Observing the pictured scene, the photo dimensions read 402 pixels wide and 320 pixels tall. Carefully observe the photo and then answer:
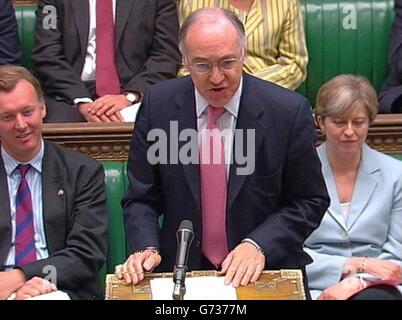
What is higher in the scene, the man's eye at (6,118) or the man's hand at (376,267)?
the man's eye at (6,118)

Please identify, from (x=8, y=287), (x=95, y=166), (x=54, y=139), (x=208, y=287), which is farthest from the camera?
(x=54, y=139)

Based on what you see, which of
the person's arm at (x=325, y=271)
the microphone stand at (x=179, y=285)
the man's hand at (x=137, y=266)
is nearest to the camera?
the microphone stand at (x=179, y=285)

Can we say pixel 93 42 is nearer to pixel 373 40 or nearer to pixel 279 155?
pixel 373 40

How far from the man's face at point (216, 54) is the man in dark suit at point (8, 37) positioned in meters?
1.36

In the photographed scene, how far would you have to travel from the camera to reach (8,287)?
2.14m

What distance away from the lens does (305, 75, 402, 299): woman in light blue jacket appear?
2.27m

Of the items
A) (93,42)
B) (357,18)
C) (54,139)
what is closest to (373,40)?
(357,18)

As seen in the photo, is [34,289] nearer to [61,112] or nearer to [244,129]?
[244,129]

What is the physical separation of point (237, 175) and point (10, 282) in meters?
0.57

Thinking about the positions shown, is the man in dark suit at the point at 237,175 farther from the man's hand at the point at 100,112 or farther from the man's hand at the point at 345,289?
the man's hand at the point at 100,112

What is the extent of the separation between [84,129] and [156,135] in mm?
742

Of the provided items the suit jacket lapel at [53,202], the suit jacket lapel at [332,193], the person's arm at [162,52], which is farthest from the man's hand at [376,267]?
the person's arm at [162,52]

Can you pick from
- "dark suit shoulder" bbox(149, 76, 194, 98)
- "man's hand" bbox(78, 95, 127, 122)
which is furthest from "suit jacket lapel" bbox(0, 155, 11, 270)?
"man's hand" bbox(78, 95, 127, 122)

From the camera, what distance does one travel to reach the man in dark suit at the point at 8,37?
3.12 metres
